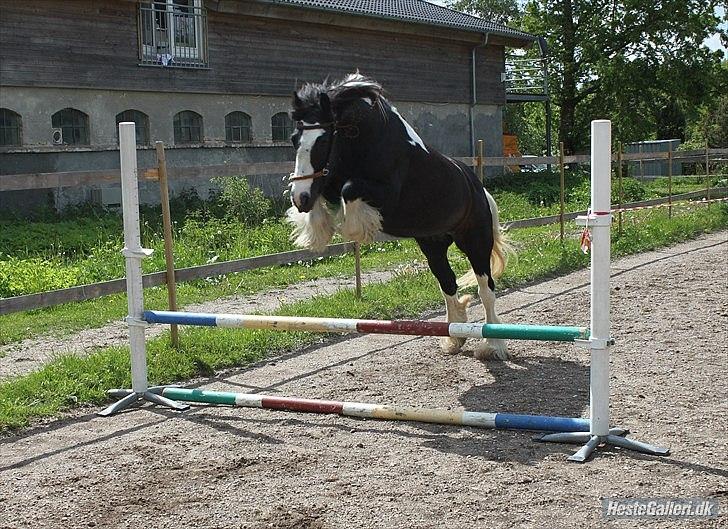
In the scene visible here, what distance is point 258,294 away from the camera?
436 inches

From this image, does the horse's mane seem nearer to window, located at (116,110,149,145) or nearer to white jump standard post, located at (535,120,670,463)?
white jump standard post, located at (535,120,670,463)

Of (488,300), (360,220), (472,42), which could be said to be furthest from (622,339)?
(472,42)

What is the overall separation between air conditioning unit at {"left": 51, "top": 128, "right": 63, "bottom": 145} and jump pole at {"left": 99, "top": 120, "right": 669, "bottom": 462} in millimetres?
12908

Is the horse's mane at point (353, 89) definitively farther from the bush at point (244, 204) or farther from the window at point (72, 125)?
the window at point (72, 125)

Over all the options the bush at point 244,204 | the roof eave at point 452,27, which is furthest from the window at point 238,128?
the bush at point 244,204

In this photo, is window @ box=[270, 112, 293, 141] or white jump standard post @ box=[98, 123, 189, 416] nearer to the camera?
white jump standard post @ box=[98, 123, 189, 416]

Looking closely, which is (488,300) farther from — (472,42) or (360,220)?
(472,42)

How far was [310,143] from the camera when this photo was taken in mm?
5277

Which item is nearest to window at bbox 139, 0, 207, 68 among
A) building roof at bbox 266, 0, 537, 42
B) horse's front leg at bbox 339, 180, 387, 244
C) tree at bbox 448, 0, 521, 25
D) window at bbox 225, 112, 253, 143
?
window at bbox 225, 112, 253, 143

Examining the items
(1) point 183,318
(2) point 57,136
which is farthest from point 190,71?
(1) point 183,318

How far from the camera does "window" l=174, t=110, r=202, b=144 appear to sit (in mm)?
20544

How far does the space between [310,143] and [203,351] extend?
2771 millimetres

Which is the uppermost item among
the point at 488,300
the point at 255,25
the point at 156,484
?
the point at 255,25

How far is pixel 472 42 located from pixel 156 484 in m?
25.5
